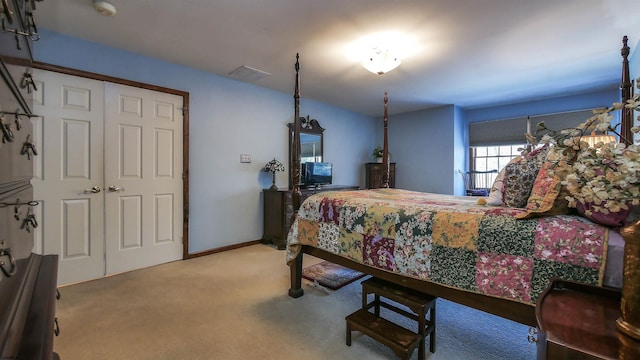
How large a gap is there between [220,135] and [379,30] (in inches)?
95.5

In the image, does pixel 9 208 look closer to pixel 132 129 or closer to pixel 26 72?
pixel 26 72

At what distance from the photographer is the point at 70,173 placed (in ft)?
9.02

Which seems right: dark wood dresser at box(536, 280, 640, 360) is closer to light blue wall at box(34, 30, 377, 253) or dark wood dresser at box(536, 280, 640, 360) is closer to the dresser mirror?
light blue wall at box(34, 30, 377, 253)

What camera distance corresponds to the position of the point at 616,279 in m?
1.13

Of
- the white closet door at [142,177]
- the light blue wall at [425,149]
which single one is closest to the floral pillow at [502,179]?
the white closet door at [142,177]

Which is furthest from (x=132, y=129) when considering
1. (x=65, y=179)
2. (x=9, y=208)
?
(x=9, y=208)

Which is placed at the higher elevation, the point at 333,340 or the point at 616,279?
the point at 616,279

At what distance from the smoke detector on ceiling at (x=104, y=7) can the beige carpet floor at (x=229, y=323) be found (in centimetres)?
239

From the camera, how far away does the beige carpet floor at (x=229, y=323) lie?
1770mm

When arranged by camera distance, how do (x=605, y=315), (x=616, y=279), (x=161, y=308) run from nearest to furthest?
(x=605, y=315) < (x=616, y=279) < (x=161, y=308)

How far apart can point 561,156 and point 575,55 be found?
3122 millimetres

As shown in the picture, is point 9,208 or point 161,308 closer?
point 9,208

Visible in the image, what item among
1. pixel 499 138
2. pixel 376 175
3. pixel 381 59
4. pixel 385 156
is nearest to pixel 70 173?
pixel 381 59

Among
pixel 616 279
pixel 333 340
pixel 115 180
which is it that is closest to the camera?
pixel 616 279
